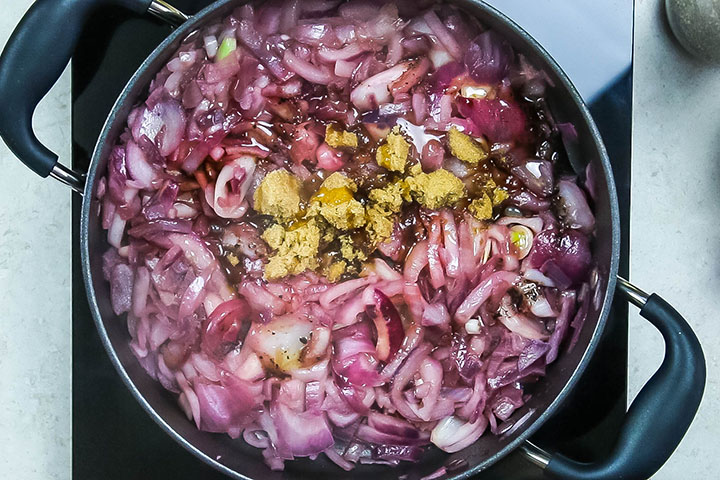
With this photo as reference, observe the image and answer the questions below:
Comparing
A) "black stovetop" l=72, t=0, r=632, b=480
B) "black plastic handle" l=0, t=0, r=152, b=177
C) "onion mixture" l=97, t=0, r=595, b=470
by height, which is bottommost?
"black stovetop" l=72, t=0, r=632, b=480

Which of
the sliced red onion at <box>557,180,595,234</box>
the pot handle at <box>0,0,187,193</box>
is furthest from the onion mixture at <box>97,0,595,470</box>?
the pot handle at <box>0,0,187,193</box>

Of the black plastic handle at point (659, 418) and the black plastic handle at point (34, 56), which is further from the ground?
the black plastic handle at point (34, 56)

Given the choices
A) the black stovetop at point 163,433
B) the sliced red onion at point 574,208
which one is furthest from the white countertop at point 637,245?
the sliced red onion at point 574,208

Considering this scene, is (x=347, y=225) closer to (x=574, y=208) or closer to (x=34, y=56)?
(x=574, y=208)

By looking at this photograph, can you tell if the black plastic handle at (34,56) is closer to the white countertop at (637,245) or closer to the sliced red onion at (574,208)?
the white countertop at (637,245)

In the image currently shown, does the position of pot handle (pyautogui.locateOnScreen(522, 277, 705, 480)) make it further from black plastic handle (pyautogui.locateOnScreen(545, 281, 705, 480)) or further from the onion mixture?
the onion mixture

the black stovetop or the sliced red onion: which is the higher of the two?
the sliced red onion

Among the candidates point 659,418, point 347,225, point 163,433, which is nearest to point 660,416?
point 659,418

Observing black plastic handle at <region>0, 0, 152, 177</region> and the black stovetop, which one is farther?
the black stovetop

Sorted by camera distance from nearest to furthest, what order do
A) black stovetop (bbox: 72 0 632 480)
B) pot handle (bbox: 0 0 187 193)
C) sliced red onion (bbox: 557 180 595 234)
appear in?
pot handle (bbox: 0 0 187 193) → sliced red onion (bbox: 557 180 595 234) → black stovetop (bbox: 72 0 632 480)
